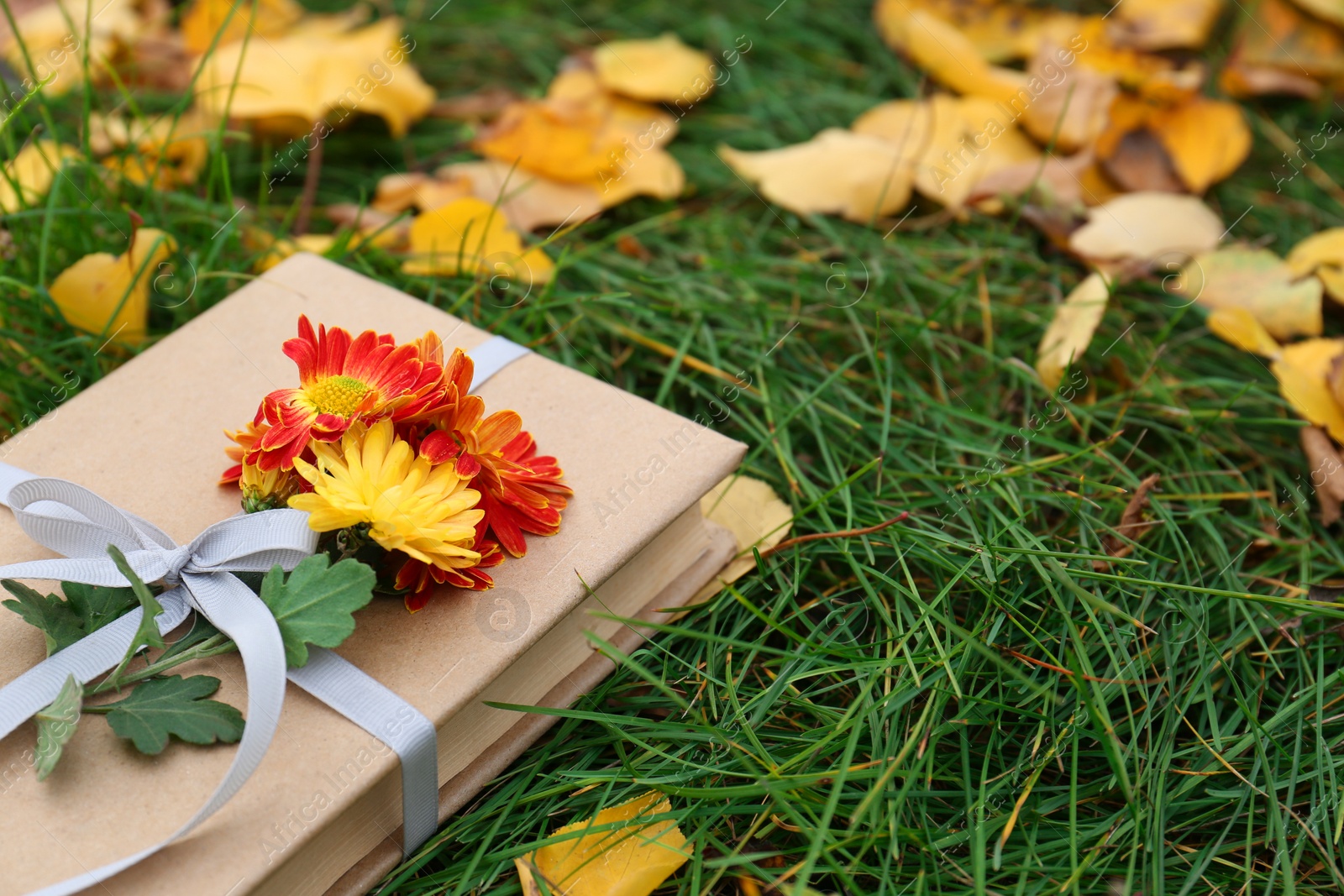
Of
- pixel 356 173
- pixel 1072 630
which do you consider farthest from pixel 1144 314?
pixel 356 173

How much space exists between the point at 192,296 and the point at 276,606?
0.70 m

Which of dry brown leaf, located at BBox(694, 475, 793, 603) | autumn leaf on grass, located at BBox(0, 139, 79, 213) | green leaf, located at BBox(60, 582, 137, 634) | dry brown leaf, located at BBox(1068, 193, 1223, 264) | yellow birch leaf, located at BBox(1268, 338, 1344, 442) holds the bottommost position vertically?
dry brown leaf, located at BBox(694, 475, 793, 603)

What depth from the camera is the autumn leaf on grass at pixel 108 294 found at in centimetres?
131

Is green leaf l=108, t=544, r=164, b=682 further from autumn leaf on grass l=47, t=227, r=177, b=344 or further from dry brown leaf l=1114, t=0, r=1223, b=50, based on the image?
dry brown leaf l=1114, t=0, r=1223, b=50

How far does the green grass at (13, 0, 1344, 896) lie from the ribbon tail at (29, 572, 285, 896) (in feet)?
0.79

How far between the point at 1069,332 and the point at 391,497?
37.7 inches

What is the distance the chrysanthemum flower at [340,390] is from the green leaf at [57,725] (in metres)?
0.22

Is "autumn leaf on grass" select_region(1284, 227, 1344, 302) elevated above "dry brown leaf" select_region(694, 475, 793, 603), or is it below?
above

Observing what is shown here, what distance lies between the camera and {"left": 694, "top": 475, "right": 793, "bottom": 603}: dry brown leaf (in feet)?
3.84

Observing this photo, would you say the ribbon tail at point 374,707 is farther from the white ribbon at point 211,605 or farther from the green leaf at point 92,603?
the green leaf at point 92,603

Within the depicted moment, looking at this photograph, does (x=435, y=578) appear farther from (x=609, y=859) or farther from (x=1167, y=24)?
(x=1167, y=24)

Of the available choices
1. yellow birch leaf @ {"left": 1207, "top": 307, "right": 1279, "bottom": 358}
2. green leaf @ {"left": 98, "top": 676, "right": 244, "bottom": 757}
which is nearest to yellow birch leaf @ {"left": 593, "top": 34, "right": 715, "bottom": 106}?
yellow birch leaf @ {"left": 1207, "top": 307, "right": 1279, "bottom": 358}

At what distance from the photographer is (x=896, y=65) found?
6.45 feet

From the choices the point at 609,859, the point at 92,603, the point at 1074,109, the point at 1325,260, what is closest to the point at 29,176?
the point at 92,603
